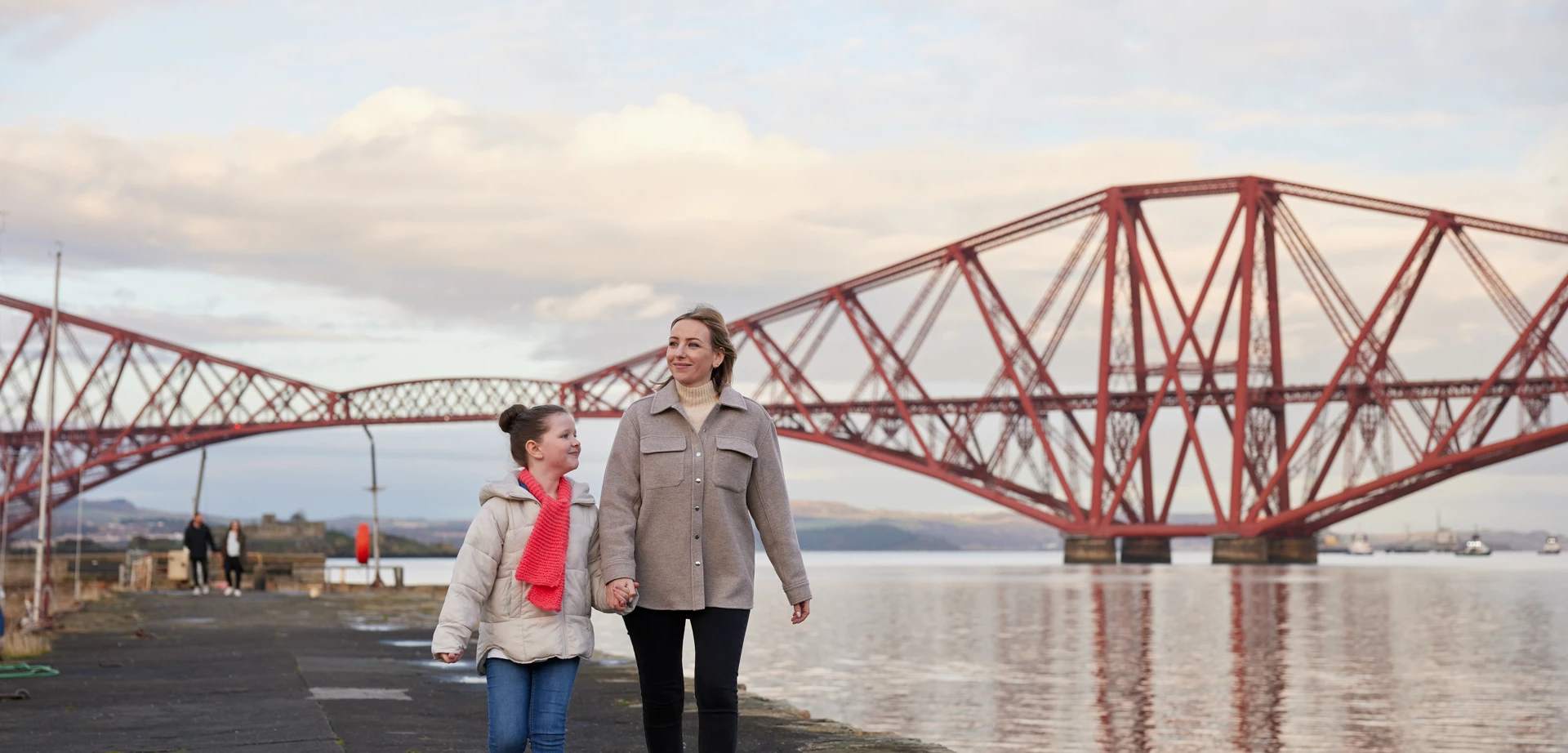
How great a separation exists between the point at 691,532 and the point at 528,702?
32.7 inches

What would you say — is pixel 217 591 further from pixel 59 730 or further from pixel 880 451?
pixel 880 451

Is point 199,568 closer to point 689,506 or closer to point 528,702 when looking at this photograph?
point 528,702

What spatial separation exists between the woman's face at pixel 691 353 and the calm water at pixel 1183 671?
292 inches

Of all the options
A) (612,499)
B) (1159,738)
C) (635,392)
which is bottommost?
(1159,738)

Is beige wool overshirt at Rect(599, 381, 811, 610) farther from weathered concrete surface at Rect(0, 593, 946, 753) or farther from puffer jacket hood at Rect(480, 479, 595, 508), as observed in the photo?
weathered concrete surface at Rect(0, 593, 946, 753)

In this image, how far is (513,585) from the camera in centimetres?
590

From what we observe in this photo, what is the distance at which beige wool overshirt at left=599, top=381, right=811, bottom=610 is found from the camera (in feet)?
19.5

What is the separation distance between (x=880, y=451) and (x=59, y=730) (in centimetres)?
7610

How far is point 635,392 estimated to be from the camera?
4213 inches

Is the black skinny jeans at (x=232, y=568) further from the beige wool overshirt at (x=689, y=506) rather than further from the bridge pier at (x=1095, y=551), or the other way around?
the bridge pier at (x=1095, y=551)

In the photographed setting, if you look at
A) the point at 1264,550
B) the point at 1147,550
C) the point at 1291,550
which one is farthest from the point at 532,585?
the point at 1147,550

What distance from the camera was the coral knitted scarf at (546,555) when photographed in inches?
229

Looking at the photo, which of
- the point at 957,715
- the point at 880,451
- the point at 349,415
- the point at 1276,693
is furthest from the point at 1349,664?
the point at 349,415

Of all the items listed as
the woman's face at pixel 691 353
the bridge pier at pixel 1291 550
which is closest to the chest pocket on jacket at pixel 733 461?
the woman's face at pixel 691 353
